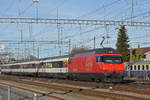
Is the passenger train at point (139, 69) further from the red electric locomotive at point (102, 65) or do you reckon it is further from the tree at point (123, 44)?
the tree at point (123, 44)

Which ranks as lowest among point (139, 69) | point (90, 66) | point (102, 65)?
point (139, 69)

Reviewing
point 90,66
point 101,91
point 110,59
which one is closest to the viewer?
point 101,91

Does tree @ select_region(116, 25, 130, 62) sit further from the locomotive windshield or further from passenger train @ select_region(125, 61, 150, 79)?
the locomotive windshield

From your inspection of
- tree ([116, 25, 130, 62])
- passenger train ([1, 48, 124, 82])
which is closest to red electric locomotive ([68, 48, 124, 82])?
passenger train ([1, 48, 124, 82])

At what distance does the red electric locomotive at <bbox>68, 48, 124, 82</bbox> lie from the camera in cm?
2433

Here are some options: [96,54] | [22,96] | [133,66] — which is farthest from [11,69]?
[22,96]

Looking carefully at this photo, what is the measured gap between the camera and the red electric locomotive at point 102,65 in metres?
24.3

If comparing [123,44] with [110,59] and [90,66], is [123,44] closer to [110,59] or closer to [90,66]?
[90,66]

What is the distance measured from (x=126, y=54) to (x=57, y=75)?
30.9 metres

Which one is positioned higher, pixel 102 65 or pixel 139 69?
pixel 102 65

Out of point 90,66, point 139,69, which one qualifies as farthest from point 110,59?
point 139,69

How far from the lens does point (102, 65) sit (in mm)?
24531

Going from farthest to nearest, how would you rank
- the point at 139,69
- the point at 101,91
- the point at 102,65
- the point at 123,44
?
the point at 123,44 → the point at 139,69 → the point at 102,65 → the point at 101,91

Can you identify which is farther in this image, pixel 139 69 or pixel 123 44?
pixel 123 44
